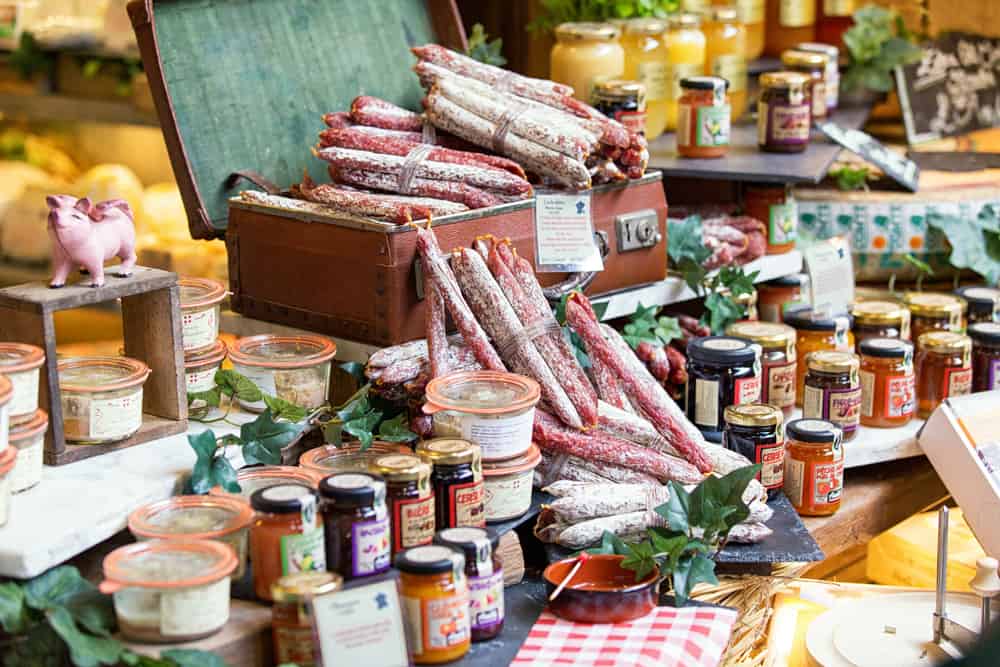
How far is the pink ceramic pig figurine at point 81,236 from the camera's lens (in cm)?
246

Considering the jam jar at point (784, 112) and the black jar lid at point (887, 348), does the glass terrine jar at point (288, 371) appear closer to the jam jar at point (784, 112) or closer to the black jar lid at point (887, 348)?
the black jar lid at point (887, 348)

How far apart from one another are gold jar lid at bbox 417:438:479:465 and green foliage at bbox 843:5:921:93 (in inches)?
122

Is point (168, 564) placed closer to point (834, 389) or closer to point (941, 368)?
point (834, 389)

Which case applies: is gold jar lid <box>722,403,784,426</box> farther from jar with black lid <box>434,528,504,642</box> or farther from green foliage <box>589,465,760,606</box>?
jar with black lid <box>434,528,504,642</box>

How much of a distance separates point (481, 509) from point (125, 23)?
309 centimetres

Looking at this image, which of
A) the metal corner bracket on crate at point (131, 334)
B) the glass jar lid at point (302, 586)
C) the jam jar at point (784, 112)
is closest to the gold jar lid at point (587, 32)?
the jam jar at point (784, 112)

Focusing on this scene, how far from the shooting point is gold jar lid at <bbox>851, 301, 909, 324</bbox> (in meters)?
3.62

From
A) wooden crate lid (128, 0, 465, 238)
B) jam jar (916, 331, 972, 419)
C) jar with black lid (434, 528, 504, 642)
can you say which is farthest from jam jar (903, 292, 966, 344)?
jar with black lid (434, 528, 504, 642)

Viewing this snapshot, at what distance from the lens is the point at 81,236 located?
2463 millimetres

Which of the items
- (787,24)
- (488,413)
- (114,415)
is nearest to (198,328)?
(114,415)

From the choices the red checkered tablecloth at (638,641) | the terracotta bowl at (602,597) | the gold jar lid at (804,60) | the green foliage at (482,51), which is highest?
the green foliage at (482,51)

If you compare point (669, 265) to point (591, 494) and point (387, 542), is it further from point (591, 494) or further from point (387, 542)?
point (387, 542)

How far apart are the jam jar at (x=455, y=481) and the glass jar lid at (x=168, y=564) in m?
0.42

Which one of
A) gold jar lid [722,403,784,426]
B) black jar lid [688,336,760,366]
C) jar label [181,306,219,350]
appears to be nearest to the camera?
jar label [181,306,219,350]
